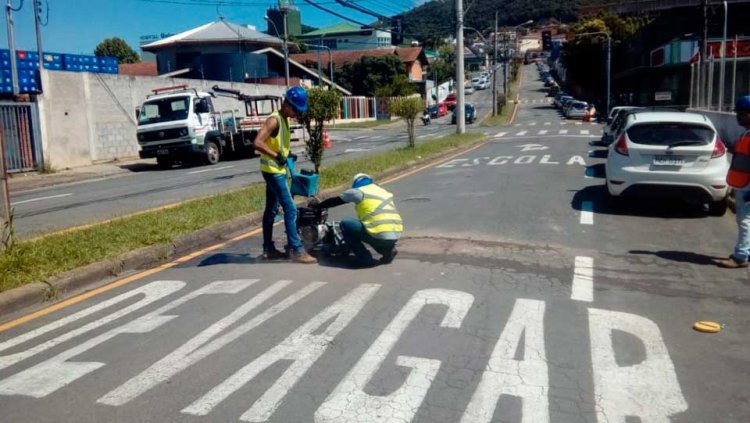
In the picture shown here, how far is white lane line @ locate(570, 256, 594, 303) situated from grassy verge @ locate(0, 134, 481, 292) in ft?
15.9

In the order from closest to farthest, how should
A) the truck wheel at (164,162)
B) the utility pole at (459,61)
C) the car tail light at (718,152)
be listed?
the car tail light at (718,152)
the truck wheel at (164,162)
the utility pole at (459,61)

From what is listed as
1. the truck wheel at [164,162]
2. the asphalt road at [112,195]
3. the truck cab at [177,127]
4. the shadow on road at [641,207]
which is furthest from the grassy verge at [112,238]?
the truck wheel at [164,162]

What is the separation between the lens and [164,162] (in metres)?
26.3

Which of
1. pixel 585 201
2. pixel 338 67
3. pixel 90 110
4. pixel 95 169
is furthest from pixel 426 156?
pixel 338 67

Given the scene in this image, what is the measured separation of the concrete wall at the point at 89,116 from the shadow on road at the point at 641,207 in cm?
2064

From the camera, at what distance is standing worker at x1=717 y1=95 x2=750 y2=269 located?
7312mm

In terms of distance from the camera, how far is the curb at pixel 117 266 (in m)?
6.45

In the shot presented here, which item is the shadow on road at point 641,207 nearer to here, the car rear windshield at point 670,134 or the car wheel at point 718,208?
the car wheel at point 718,208

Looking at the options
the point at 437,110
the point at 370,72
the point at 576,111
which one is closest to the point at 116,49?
the point at 370,72

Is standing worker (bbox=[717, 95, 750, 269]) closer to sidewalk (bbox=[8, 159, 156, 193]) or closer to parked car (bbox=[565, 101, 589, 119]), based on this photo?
sidewalk (bbox=[8, 159, 156, 193])

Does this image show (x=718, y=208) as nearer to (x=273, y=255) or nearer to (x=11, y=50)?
(x=273, y=255)

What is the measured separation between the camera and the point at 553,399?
14.0 feet

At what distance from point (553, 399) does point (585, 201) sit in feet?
28.1

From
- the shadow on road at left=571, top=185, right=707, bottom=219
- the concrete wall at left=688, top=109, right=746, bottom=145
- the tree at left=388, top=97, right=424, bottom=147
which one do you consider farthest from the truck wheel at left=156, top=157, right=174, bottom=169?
the concrete wall at left=688, top=109, right=746, bottom=145
